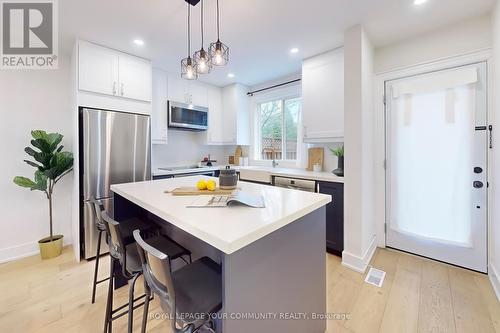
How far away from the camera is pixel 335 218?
2.50 m

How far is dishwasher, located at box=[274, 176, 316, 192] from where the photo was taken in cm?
269

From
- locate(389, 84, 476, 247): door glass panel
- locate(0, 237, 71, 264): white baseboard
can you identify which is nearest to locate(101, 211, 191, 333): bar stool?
locate(0, 237, 71, 264): white baseboard

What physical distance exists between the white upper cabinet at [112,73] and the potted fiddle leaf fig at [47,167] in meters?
0.69

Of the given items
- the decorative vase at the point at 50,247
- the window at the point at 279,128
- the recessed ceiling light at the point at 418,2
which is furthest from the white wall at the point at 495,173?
the decorative vase at the point at 50,247

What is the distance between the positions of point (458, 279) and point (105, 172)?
385 cm

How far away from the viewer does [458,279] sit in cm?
206

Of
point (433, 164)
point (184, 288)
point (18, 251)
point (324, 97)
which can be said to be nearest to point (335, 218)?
point (433, 164)

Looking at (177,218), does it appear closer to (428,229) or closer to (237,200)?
(237,200)

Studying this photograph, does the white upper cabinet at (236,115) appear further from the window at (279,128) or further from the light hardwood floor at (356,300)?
the light hardwood floor at (356,300)

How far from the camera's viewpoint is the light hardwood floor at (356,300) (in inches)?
61.5

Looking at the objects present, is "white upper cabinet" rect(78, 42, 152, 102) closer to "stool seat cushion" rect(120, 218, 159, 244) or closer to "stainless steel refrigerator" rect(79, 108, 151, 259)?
Answer: "stainless steel refrigerator" rect(79, 108, 151, 259)

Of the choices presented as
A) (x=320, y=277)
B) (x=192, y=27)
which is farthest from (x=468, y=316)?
(x=192, y=27)

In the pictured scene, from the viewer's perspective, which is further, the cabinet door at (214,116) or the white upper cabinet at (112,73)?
the cabinet door at (214,116)

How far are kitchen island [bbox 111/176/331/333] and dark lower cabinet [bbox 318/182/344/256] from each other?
1152 mm
